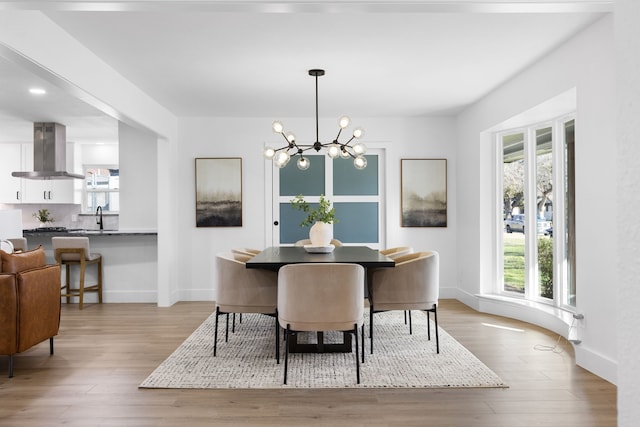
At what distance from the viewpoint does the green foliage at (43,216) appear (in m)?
8.40

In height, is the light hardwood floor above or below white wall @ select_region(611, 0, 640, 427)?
below

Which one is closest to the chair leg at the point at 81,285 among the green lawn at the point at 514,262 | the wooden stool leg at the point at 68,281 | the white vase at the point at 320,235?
the wooden stool leg at the point at 68,281

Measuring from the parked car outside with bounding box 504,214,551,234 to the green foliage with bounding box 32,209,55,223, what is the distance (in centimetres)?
748

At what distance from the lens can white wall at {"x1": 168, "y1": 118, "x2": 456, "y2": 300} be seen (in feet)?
21.8

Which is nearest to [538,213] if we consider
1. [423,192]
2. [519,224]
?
[519,224]

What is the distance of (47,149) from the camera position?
23.1 ft

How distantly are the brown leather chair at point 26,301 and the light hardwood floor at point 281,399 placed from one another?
24 centimetres

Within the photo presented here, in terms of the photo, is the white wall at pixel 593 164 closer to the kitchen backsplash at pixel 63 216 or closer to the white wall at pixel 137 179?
the white wall at pixel 137 179

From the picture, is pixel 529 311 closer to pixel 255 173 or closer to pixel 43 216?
pixel 255 173

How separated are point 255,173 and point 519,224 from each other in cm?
343

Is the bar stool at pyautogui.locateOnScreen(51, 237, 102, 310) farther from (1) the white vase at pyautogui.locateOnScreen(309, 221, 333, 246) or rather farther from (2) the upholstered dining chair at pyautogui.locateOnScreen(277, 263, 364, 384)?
(2) the upholstered dining chair at pyautogui.locateOnScreen(277, 263, 364, 384)

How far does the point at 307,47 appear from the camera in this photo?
386cm

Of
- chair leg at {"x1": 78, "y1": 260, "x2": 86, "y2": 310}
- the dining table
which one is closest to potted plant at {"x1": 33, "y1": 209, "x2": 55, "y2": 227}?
chair leg at {"x1": 78, "y1": 260, "x2": 86, "y2": 310}

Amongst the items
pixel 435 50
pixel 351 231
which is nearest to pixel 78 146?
pixel 351 231
